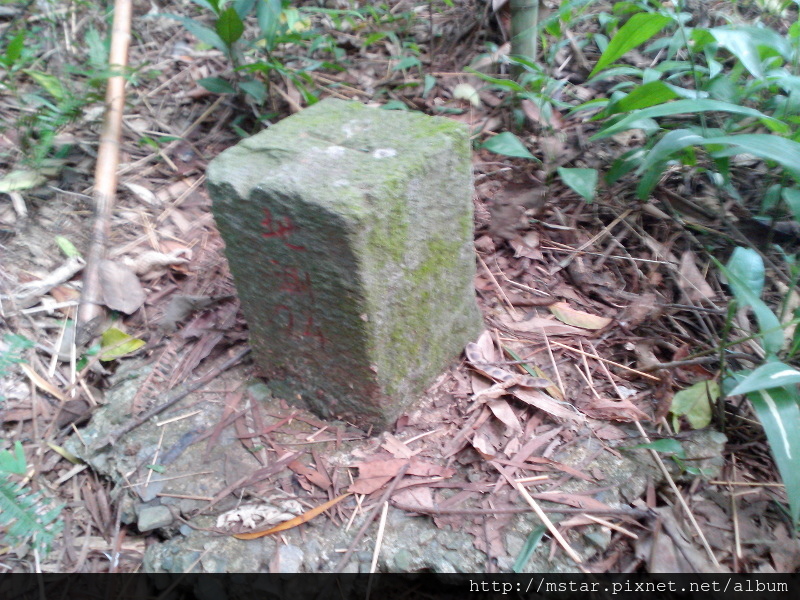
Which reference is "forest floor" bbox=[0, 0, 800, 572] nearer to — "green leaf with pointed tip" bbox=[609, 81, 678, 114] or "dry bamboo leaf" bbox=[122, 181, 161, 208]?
"dry bamboo leaf" bbox=[122, 181, 161, 208]

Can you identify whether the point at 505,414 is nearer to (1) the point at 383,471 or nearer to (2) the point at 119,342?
(1) the point at 383,471

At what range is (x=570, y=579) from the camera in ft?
4.11

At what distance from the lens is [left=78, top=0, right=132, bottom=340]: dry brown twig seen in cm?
184

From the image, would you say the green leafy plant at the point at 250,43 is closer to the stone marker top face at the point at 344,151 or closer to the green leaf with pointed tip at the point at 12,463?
the stone marker top face at the point at 344,151

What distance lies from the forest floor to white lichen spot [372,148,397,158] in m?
0.67

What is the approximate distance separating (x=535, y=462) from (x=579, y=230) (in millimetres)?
882

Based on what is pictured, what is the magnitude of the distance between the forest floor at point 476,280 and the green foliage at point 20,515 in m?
0.01

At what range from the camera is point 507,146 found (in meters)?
1.98

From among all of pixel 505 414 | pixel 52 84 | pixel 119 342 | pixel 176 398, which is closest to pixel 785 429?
pixel 505 414

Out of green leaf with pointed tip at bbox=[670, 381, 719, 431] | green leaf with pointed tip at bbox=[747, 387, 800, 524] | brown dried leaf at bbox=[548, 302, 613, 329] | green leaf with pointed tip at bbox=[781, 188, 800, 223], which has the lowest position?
green leaf with pointed tip at bbox=[670, 381, 719, 431]

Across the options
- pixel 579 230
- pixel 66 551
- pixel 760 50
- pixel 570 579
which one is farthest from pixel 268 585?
pixel 760 50

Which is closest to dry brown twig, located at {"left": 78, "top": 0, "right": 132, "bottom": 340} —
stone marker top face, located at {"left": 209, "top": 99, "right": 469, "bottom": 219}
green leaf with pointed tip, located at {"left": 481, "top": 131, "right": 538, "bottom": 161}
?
stone marker top face, located at {"left": 209, "top": 99, "right": 469, "bottom": 219}

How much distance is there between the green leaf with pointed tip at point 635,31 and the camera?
1.75 meters

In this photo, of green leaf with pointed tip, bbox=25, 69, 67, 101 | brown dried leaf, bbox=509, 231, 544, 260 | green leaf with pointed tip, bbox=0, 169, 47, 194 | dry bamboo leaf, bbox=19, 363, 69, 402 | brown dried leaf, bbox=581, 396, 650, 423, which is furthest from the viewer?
green leaf with pointed tip, bbox=25, 69, 67, 101
